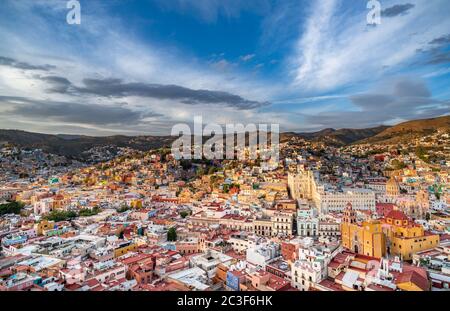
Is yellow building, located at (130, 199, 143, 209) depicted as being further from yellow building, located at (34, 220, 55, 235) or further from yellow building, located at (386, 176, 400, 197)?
yellow building, located at (386, 176, 400, 197)

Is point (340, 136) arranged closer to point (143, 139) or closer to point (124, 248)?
point (143, 139)

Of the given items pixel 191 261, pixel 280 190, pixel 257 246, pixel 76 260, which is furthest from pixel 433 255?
pixel 280 190

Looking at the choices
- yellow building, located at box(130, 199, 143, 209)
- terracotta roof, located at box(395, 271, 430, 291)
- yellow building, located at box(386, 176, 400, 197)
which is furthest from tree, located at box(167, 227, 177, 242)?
yellow building, located at box(386, 176, 400, 197)

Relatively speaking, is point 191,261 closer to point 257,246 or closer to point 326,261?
point 257,246

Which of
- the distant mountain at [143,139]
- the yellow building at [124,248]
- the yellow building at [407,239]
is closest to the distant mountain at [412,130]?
the distant mountain at [143,139]

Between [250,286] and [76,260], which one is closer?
[250,286]

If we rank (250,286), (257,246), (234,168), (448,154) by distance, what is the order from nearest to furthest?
(250,286), (257,246), (234,168), (448,154)

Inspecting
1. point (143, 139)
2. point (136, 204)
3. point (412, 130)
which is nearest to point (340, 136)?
point (412, 130)
